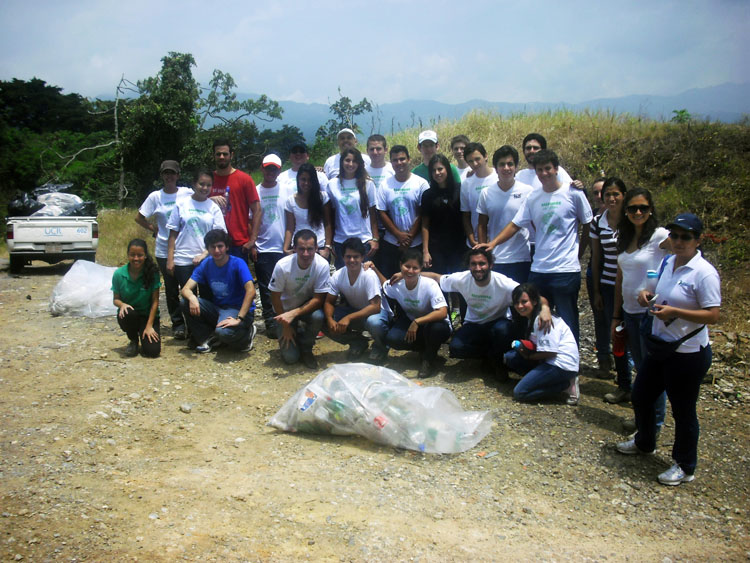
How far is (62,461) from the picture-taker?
12.6 feet

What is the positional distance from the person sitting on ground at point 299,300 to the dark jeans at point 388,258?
740 mm

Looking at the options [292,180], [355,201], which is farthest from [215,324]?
[355,201]

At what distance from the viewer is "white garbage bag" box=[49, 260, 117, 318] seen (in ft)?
25.6

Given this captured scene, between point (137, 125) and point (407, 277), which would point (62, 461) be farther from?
point (137, 125)

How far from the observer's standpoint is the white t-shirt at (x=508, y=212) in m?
5.64

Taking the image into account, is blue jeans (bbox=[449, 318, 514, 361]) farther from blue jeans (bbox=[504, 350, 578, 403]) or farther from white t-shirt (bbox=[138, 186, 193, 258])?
white t-shirt (bbox=[138, 186, 193, 258])

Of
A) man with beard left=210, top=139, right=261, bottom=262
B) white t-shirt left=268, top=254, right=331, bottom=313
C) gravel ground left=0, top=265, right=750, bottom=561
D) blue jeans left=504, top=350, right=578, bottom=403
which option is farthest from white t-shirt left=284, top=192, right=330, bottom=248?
blue jeans left=504, top=350, right=578, bottom=403

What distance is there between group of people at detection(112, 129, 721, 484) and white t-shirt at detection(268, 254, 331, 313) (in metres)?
0.01

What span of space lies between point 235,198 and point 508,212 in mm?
2935

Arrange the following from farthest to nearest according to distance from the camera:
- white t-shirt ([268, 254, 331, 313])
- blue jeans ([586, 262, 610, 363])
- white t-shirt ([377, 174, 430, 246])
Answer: white t-shirt ([377, 174, 430, 246]) → white t-shirt ([268, 254, 331, 313]) → blue jeans ([586, 262, 610, 363])

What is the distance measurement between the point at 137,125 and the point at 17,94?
22856mm

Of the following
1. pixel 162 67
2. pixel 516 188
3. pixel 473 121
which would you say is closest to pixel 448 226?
pixel 516 188

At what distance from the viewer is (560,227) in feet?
16.9

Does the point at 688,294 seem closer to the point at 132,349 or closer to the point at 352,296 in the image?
the point at 352,296
